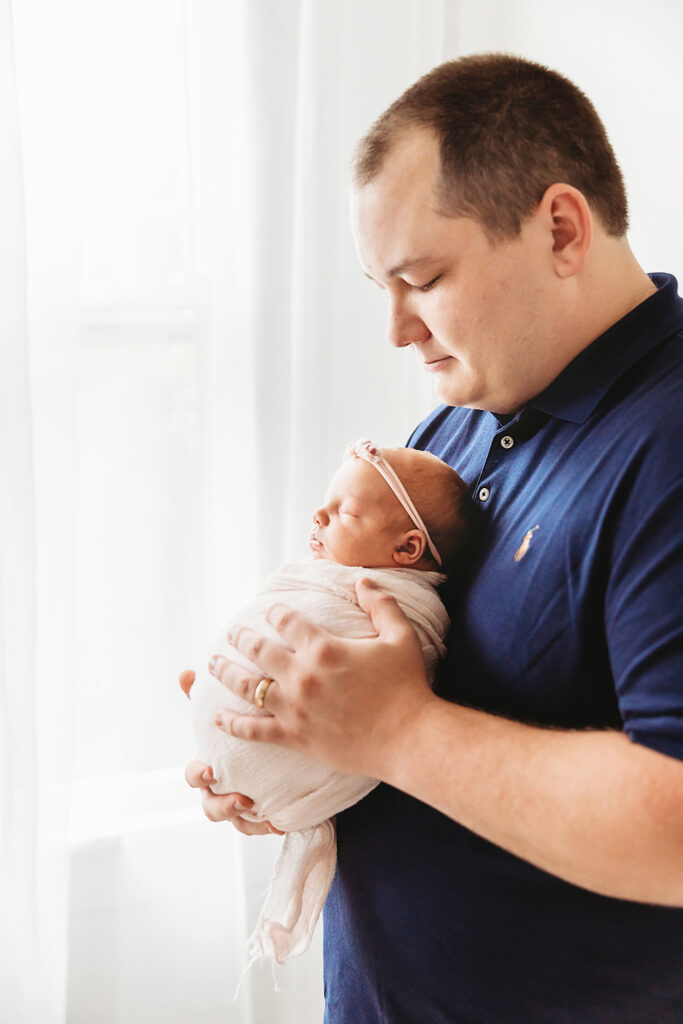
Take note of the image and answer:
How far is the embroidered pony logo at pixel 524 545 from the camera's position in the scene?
978 mm

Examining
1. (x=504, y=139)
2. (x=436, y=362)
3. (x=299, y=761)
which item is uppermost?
(x=504, y=139)

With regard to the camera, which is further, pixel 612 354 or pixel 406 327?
pixel 406 327

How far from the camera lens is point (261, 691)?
1022mm

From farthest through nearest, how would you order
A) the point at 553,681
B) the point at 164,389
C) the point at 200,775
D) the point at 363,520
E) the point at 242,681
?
the point at 164,389
the point at 363,520
the point at 200,775
the point at 242,681
the point at 553,681

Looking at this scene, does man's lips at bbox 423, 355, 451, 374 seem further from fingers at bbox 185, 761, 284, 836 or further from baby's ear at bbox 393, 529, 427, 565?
fingers at bbox 185, 761, 284, 836

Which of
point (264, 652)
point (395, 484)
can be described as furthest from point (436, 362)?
point (264, 652)

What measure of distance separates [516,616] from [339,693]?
22cm

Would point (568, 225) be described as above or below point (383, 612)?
above

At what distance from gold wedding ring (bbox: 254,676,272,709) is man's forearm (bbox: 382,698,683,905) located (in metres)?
0.18

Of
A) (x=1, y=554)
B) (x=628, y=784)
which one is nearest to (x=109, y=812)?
(x=1, y=554)

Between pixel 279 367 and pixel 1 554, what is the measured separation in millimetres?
716

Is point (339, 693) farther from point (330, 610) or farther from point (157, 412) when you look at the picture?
point (157, 412)

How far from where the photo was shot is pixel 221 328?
1854 millimetres

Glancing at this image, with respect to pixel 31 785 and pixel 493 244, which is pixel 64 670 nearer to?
pixel 31 785
